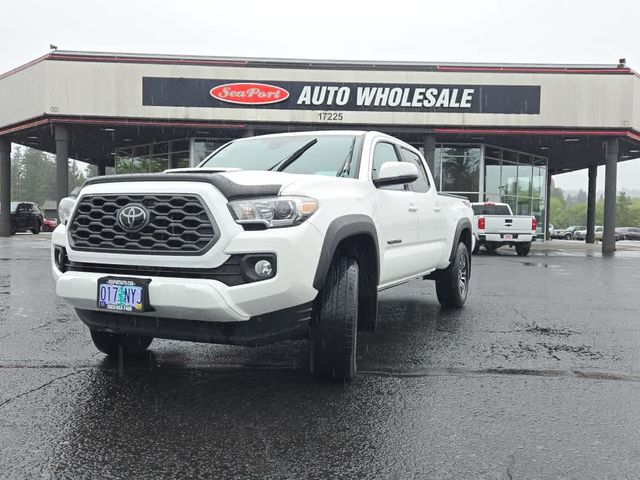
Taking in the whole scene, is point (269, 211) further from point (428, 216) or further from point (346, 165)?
point (428, 216)

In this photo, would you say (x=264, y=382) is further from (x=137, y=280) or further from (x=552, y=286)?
(x=552, y=286)

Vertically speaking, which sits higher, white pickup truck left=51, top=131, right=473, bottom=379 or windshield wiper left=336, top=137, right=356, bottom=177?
windshield wiper left=336, top=137, right=356, bottom=177

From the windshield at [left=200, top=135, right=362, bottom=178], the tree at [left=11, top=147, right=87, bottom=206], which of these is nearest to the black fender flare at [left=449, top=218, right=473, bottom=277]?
the windshield at [left=200, top=135, right=362, bottom=178]

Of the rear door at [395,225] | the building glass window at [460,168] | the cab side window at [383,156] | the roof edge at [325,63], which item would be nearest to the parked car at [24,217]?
the roof edge at [325,63]

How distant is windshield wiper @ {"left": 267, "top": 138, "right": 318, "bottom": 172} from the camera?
473 centimetres

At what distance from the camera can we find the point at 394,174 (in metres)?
4.54

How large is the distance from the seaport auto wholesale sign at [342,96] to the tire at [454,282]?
636 inches

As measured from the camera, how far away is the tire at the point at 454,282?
22.8ft

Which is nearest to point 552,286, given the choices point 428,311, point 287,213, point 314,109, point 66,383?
point 428,311

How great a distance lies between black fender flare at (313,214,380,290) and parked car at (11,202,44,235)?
29484 mm

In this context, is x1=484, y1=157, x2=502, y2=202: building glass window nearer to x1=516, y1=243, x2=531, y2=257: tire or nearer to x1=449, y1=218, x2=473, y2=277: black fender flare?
x1=516, y1=243, x2=531, y2=257: tire

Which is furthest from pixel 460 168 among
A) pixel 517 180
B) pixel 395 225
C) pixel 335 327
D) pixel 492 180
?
pixel 335 327

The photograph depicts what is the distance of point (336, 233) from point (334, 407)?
109cm

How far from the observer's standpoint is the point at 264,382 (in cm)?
392
